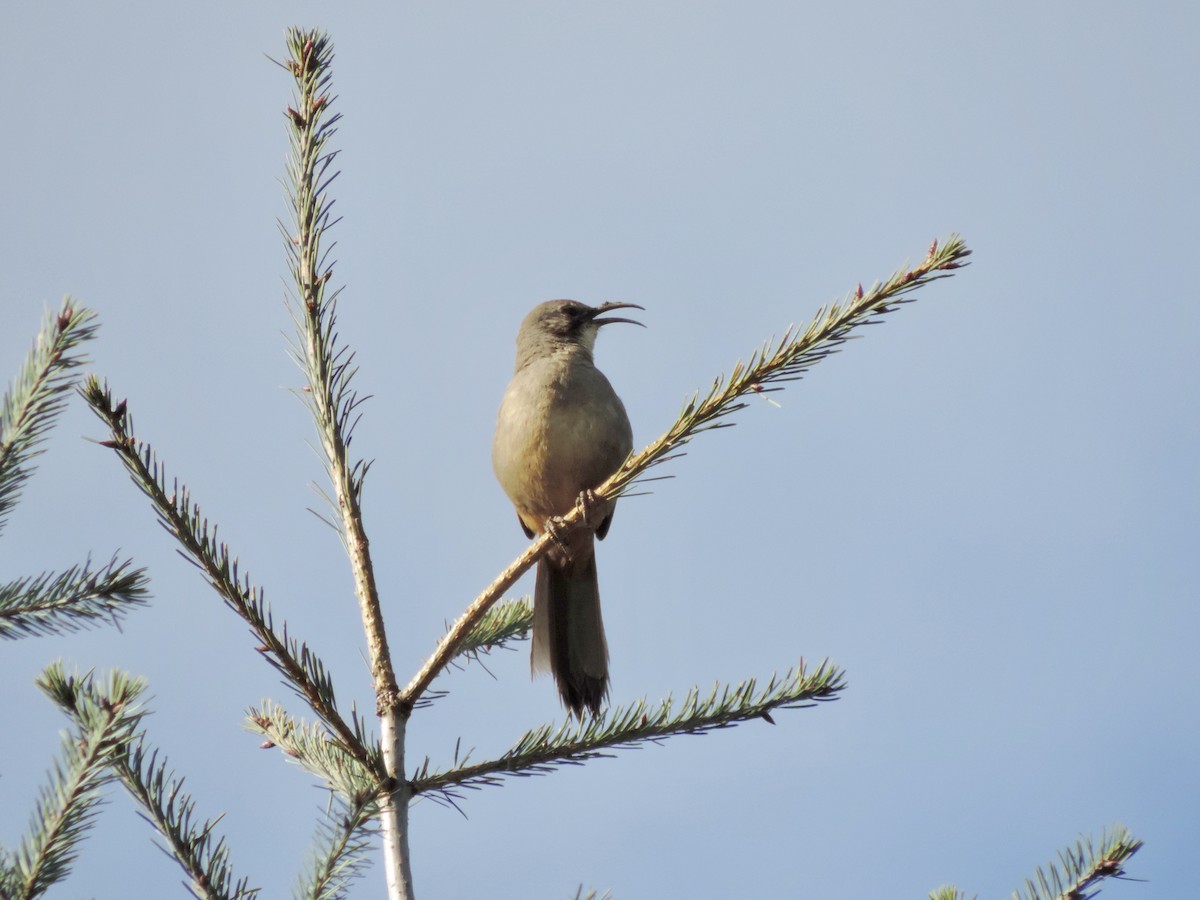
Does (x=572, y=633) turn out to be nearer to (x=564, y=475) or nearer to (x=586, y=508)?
(x=564, y=475)

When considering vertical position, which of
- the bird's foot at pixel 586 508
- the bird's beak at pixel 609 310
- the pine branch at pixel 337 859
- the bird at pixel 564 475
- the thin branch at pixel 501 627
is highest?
the bird's beak at pixel 609 310

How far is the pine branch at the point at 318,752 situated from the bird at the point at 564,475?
1741 millimetres

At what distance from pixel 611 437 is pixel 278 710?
2.56 meters

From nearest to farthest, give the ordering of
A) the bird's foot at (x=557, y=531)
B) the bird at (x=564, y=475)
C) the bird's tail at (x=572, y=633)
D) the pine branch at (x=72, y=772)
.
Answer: the pine branch at (x=72, y=772) < the bird's foot at (x=557, y=531) < the bird's tail at (x=572, y=633) < the bird at (x=564, y=475)

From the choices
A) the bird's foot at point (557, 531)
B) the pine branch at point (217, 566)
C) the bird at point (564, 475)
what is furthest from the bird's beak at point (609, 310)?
the pine branch at point (217, 566)

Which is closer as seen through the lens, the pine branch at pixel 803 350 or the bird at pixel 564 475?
the pine branch at pixel 803 350

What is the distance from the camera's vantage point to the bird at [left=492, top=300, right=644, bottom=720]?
4.57m

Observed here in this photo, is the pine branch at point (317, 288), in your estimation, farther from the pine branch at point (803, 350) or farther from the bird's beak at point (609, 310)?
the bird's beak at point (609, 310)

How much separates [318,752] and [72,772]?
52 cm

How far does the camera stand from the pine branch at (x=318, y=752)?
7.38 feet

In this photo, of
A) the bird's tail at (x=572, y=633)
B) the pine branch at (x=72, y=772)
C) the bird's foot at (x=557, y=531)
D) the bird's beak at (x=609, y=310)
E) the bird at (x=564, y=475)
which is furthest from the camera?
the bird's beak at (x=609, y=310)

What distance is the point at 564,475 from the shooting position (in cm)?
505

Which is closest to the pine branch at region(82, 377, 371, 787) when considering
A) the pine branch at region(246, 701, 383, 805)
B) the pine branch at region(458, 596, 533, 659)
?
the pine branch at region(246, 701, 383, 805)

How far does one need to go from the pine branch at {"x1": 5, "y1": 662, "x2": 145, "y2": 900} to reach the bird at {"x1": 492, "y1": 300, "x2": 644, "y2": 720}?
231cm
